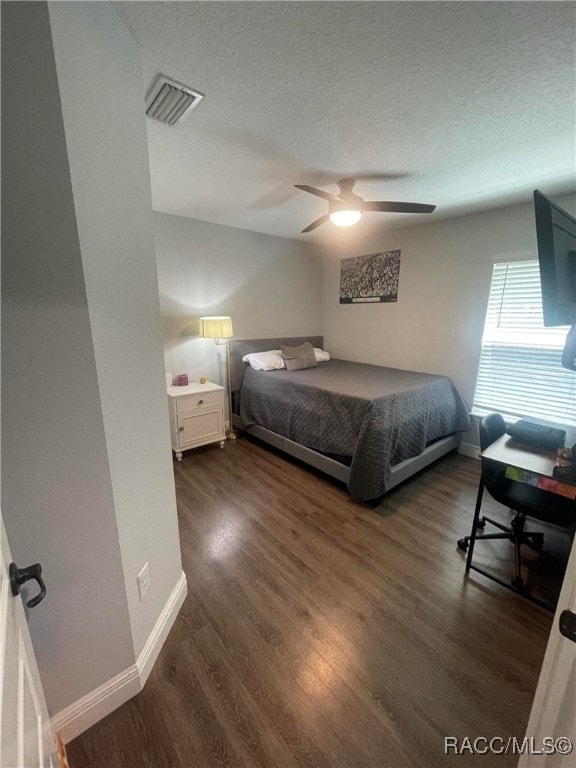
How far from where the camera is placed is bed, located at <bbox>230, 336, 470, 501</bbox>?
7.41 ft

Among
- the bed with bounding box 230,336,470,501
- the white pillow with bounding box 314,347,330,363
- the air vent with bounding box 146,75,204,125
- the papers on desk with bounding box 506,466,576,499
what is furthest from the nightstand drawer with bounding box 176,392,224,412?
the papers on desk with bounding box 506,466,576,499

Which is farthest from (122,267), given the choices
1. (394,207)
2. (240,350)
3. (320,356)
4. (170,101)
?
(320,356)

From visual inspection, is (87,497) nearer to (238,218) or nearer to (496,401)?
(238,218)

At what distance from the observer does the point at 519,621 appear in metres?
1.46

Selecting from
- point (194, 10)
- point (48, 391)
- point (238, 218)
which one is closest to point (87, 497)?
point (48, 391)

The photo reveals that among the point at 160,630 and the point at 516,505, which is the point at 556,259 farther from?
the point at 160,630

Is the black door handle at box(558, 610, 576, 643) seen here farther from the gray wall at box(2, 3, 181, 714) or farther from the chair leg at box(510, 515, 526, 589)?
the chair leg at box(510, 515, 526, 589)

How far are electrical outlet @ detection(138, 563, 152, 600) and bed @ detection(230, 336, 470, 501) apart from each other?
5.01 ft

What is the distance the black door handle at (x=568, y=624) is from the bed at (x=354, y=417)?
5.24 ft

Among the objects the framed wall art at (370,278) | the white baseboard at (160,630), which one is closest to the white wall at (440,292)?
the framed wall art at (370,278)

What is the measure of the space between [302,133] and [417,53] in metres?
0.68

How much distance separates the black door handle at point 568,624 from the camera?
1.89ft

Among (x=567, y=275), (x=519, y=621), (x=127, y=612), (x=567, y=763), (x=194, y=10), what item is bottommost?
(x=519, y=621)

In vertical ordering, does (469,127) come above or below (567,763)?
above
